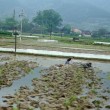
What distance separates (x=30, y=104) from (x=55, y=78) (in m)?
5.11

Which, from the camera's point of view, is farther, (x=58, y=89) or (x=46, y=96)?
(x=58, y=89)

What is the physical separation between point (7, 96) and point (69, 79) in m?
4.40

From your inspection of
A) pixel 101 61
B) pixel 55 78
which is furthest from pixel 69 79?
pixel 101 61

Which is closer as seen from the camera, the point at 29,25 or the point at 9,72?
the point at 9,72

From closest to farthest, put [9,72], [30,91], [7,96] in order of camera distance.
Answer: [7,96], [30,91], [9,72]

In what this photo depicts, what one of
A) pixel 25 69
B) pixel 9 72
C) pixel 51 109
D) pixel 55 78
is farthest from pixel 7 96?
pixel 25 69

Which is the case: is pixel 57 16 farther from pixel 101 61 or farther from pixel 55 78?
pixel 55 78

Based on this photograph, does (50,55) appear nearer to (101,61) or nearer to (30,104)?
(101,61)

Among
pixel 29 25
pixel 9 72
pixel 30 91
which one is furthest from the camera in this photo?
pixel 29 25

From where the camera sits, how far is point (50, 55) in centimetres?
2436

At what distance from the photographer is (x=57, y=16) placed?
103 meters

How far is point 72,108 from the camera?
26.2ft

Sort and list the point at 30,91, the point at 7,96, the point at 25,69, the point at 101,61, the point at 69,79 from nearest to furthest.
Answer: the point at 7,96 → the point at 30,91 → the point at 69,79 → the point at 25,69 → the point at 101,61

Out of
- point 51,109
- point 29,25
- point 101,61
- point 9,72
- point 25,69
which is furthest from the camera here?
point 29,25
